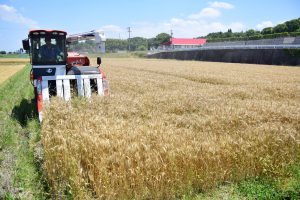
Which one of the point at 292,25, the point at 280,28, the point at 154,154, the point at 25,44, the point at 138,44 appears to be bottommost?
the point at 154,154

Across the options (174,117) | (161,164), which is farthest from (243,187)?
(174,117)

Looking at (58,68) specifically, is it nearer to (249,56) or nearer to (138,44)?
(249,56)

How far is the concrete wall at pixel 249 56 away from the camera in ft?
145

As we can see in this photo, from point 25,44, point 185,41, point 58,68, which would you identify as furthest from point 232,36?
point 25,44

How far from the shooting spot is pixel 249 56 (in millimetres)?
52656

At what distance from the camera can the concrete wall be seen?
145 feet

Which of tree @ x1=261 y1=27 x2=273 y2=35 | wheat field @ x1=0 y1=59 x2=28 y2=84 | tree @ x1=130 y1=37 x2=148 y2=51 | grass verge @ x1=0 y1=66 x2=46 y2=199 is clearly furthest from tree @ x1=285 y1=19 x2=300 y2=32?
grass verge @ x1=0 y1=66 x2=46 y2=199

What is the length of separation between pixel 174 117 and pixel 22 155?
3.83 meters

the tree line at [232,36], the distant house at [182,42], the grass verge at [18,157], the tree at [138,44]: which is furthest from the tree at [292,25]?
the grass verge at [18,157]

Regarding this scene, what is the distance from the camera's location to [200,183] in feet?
17.5

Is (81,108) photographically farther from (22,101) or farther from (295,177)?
(22,101)

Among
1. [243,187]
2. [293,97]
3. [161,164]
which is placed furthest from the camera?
[293,97]

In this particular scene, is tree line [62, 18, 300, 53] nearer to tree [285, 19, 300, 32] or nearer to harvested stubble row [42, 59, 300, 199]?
tree [285, 19, 300, 32]

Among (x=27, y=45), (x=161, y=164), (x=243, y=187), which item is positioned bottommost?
(x=243, y=187)
